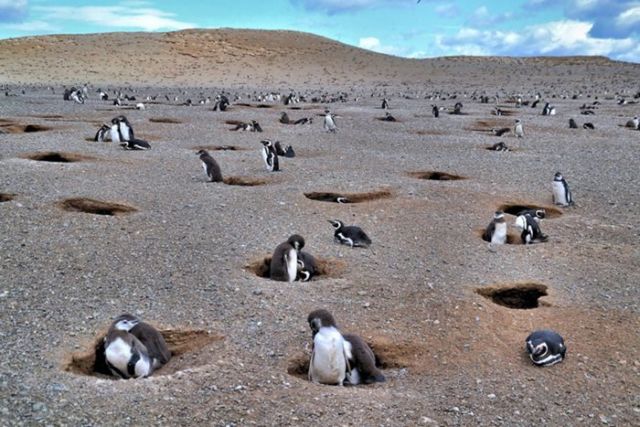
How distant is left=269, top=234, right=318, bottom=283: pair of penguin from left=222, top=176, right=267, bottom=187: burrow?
3.76m

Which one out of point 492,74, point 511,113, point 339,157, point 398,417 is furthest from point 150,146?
point 492,74

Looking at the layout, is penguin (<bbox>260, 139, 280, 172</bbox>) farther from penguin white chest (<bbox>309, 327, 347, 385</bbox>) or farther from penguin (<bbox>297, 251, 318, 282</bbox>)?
penguin white chest (<bbox>309, 327, 347, 385</bbox>)

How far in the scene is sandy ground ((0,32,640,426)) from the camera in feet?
14.0

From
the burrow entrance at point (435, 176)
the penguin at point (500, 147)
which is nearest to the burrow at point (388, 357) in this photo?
the burrow entrance at point (435, 176)

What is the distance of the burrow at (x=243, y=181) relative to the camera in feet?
34.3

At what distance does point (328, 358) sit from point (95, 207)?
191 inches

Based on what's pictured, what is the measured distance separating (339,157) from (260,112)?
31.6 feet

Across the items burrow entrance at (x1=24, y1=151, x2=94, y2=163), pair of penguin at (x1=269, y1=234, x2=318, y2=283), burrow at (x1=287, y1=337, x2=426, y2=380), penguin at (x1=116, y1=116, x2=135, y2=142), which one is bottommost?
burrow at (x1=287, y1=337, x2=426, y2=380)

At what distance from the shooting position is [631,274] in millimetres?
6707

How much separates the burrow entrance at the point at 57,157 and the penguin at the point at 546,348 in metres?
8.61

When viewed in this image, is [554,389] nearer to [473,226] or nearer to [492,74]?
[473,226]

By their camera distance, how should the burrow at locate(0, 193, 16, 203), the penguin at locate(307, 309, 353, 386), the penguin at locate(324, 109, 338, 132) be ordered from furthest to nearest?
1. the penguin at locate(324, 109, 338, 132)
2. the burrow at locate(0, 193, 16, 203)
3. the penguin at locate(307, 309, 353, 386)

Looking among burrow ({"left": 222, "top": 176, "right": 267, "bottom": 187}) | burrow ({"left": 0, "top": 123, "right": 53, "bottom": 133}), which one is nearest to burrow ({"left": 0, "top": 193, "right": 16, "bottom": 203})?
burrow ({"left": 222, "top": 176, "right": 267, "bottom": 187})

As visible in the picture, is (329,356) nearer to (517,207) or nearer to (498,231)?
(498,231)
